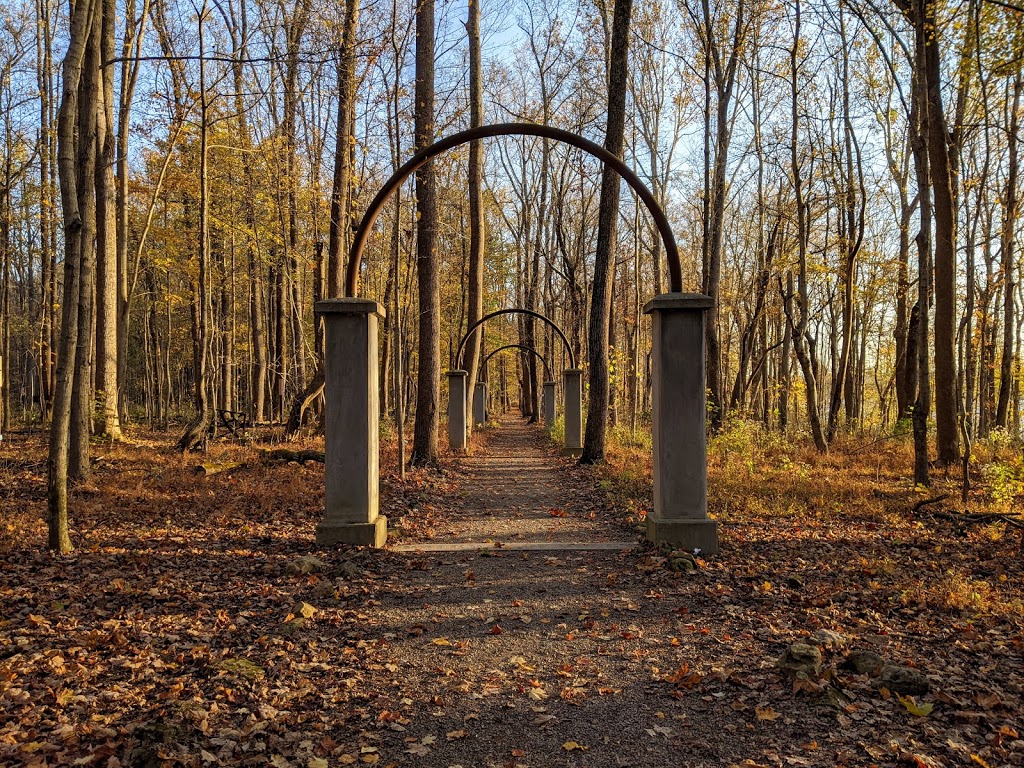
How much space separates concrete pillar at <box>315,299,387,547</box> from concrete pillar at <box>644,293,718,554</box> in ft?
9.85

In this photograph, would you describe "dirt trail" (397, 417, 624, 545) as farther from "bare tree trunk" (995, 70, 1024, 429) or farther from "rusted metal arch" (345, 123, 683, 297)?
"bare tree trunk" (995, 70, 1024, 429)

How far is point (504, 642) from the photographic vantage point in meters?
4.09

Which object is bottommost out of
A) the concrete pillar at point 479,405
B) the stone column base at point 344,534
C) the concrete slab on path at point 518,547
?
the concrete slab on path at point 518,547

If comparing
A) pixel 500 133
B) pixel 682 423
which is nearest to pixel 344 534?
pixel 682 423

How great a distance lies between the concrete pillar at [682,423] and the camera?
5977 millimetres

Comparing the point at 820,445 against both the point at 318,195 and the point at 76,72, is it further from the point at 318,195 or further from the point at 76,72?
the point at 76,72

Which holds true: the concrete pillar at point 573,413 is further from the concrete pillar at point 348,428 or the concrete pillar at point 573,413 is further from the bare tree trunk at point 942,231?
the concrete pillar at point 348,428

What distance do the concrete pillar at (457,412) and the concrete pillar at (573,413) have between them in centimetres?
289

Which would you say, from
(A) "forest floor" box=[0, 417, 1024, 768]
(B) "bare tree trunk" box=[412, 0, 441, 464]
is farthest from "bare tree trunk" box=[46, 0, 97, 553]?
(B) "bare tree trunk" box=[412, 0, 441, 464]

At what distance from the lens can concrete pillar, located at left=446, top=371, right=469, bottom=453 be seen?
1627 cm

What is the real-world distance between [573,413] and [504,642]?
11.4 m

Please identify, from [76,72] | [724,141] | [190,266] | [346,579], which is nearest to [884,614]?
[346,579]

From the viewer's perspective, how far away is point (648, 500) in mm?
8430

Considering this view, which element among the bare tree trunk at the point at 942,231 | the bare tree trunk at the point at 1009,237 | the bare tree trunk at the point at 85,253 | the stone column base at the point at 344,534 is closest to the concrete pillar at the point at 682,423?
the stone column base at the point at 344,534
